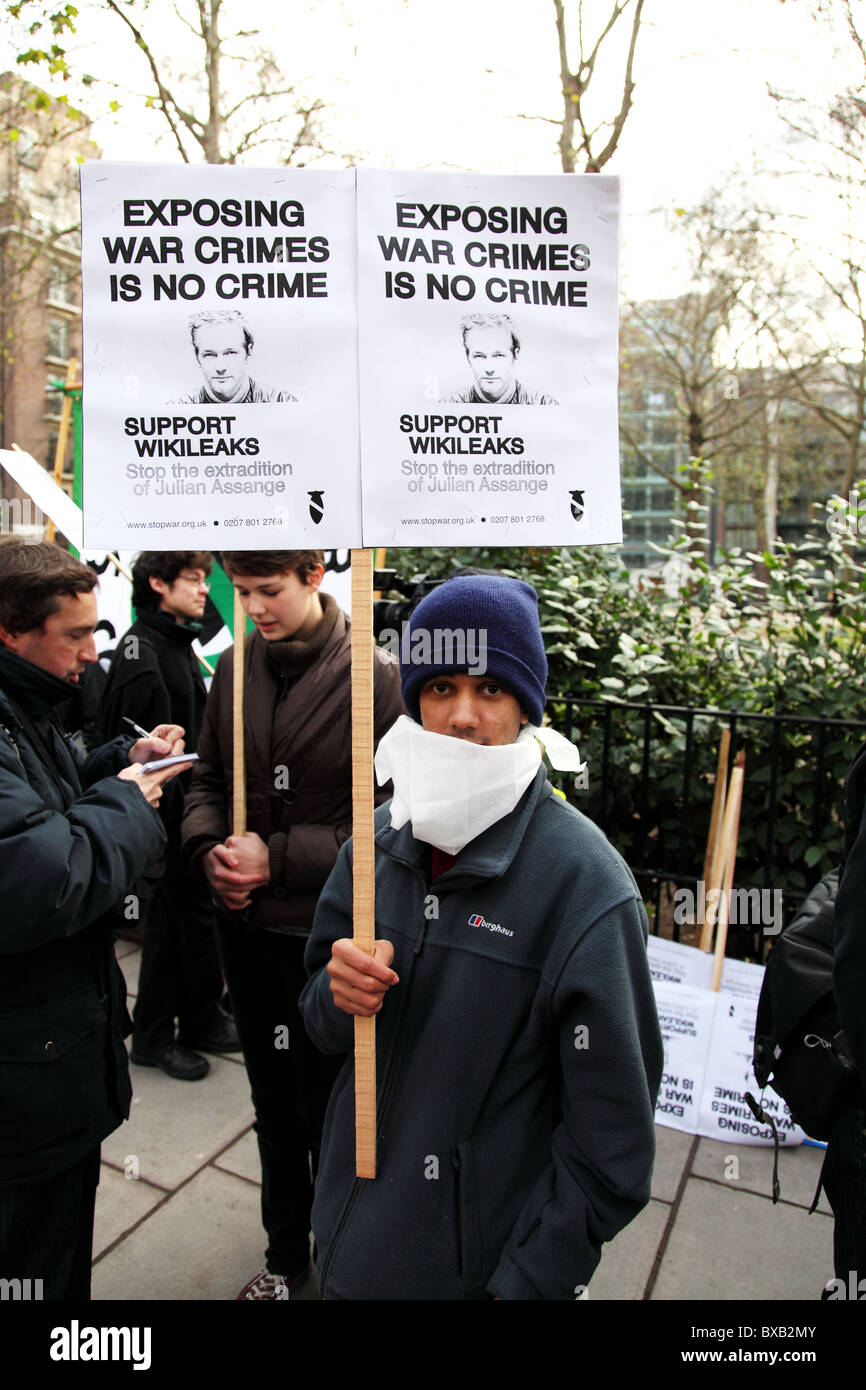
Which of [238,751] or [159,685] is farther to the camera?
[159,685]

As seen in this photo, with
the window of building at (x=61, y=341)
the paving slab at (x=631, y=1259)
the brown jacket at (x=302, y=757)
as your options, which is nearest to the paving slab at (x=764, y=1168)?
the paving slab at (x=631, y=1259)

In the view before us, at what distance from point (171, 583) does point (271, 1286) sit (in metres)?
2.55

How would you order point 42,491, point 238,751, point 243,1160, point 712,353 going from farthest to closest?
point 712,353 → point 243,1160 → point 42,491 → point 238,751

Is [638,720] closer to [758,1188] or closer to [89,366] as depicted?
[758,1188]

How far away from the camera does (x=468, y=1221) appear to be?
5.02 ft

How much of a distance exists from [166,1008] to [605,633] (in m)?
2.87

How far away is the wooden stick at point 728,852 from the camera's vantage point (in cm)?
362

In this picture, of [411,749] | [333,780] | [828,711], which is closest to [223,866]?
[333,780]

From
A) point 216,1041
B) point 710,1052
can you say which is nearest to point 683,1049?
point 710,1052

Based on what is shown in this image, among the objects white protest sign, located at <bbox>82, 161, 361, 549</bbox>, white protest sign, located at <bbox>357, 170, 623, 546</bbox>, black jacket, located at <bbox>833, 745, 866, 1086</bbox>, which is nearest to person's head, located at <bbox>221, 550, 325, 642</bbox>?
white protest sign, located at <bbox>82, 161, 361, 549</bbox>

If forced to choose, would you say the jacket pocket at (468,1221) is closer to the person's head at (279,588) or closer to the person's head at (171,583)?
the person's head at (279,588)

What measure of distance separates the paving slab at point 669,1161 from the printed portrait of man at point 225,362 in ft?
8.86

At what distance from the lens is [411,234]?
162cm

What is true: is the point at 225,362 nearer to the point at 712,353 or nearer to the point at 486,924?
the point at 486,924
